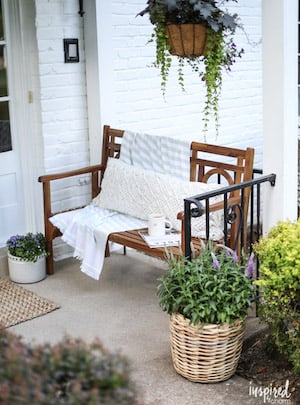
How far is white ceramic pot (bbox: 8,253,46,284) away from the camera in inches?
181

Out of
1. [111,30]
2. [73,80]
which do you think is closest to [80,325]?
[73,80]

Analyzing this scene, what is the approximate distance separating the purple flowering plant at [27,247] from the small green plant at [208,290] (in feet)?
4.87

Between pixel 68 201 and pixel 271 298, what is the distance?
7.22 feet

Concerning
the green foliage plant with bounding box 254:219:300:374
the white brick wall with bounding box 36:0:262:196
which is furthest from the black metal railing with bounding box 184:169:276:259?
the white brick wall with bounding box 36:0:262:196

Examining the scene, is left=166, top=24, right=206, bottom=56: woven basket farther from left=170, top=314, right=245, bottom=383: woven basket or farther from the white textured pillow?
left=170, top=314, right=245, bottom=383: woven basket

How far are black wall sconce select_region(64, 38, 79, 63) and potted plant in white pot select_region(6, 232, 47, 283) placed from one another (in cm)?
120

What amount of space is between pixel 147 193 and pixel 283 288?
154 centimetres

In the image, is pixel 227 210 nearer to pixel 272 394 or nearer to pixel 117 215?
pixel 272 394

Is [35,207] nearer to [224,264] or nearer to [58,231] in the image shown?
[58,231]

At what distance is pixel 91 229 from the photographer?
4434mm

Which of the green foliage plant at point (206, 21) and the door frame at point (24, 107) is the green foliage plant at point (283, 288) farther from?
the door frame at point (24, 107)

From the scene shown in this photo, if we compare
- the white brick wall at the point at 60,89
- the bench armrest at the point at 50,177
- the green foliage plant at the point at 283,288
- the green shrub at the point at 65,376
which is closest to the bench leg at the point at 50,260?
the bench armrest at the point at 50,177

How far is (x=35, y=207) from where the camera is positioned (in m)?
4.99

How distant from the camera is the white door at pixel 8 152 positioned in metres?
4.77
